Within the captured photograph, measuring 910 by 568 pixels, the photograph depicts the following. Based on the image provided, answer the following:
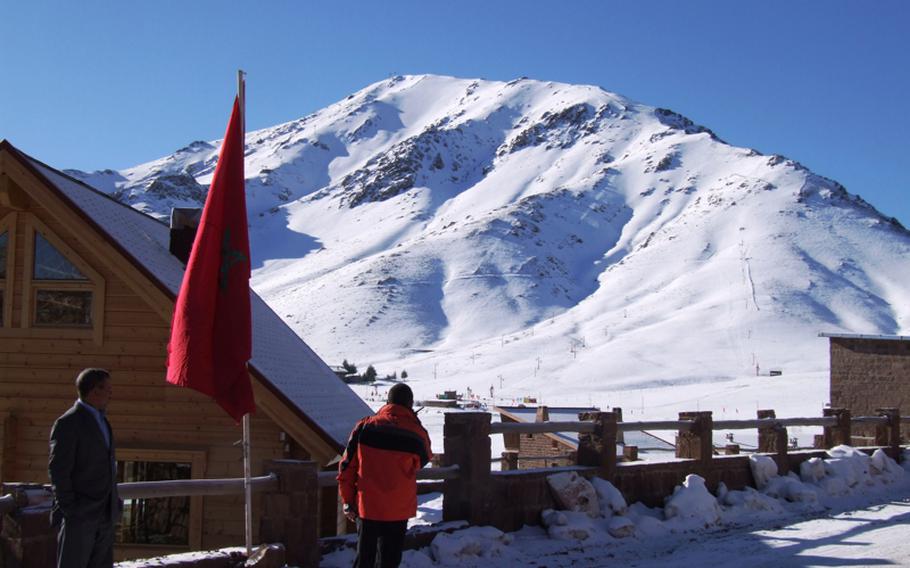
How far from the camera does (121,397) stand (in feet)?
36.1

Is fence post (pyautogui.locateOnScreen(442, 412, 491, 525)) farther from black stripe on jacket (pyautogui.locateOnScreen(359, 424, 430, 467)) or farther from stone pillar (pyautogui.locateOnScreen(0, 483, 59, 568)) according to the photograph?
stone pillar (pyautogui.locateOnScreen(0, 483, 59, 568))

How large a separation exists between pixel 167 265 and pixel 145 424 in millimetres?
1951

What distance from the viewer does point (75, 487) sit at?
17.2 feet

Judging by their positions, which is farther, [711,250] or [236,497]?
[711,250]

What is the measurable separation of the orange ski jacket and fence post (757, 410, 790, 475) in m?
8.36

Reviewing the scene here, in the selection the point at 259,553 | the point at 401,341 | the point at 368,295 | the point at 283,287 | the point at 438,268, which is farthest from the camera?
the point at 283,287

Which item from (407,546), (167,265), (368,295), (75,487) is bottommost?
(407,546)

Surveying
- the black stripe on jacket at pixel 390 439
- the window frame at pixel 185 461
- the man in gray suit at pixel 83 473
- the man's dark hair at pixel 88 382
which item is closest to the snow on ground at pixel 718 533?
the black stripe on jacket at pixel 390 439

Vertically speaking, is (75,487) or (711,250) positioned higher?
(711,250)

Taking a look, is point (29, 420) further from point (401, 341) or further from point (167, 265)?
point (401, 341)

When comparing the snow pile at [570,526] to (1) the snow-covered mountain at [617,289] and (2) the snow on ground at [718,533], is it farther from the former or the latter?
(1) the snow-covered mountain at [617,289]

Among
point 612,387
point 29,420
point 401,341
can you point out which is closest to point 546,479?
point 29,420

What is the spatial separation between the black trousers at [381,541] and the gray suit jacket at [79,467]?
1.76 metres

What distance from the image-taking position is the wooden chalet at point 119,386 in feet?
35.1
